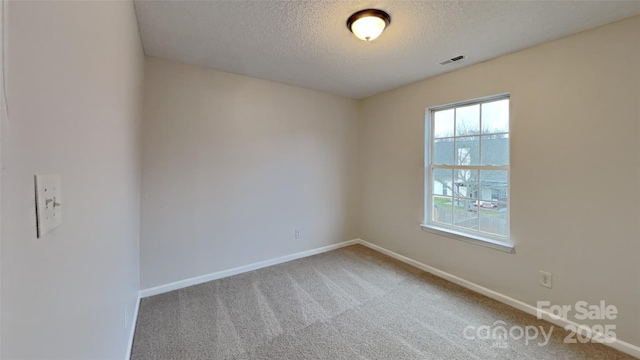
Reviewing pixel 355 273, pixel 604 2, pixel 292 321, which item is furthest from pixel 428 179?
pixel 292 321

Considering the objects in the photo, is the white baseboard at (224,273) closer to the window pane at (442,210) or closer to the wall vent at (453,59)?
the window pane at (442,210)

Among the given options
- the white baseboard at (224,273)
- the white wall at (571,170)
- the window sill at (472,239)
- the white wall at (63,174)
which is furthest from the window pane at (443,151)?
the white wall at (63,174)

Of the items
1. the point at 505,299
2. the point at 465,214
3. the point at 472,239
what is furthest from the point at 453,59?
the point at 505,299

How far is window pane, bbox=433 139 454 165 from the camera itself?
9.78 ft

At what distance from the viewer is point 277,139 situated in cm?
327

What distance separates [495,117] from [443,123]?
56 centimetres

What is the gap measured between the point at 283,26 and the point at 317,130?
5.80 ft

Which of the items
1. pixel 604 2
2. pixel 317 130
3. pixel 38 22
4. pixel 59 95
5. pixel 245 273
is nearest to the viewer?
pixel 38 22

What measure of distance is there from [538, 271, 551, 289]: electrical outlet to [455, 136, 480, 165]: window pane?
1.14 m

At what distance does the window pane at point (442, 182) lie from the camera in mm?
3002

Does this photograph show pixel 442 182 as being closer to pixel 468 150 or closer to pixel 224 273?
pixel 468 150

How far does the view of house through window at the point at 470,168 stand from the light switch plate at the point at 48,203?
3056mm

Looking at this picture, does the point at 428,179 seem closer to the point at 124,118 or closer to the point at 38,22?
the point at 124,118

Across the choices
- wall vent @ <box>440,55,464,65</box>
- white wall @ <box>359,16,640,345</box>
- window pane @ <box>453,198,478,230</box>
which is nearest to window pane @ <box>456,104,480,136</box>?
white wall @ <box>359,16,640,345</box>
